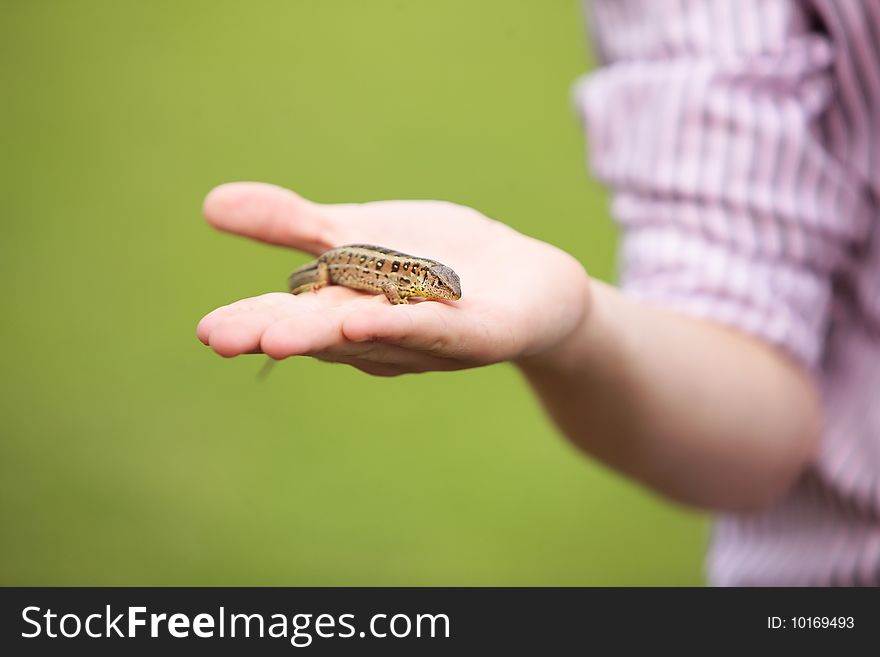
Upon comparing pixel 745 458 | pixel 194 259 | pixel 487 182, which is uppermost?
pixel 487 182

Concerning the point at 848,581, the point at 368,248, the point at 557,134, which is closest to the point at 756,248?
the point at 848,581

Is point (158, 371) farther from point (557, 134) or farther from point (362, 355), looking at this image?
point (362, 355)

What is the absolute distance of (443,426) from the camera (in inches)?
316

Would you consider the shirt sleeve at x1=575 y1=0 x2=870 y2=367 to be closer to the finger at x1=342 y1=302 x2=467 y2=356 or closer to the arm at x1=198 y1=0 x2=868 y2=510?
the arm at x1=198 y1=0 x2=868 y2=510

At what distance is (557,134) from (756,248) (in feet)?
23.7

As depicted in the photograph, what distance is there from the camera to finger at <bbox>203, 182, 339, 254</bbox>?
273 centimetres

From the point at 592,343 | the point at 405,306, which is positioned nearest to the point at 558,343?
the point at 592,343

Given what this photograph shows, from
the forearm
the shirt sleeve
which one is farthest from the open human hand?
the shirt sleeve

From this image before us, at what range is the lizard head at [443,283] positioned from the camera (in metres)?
2.53

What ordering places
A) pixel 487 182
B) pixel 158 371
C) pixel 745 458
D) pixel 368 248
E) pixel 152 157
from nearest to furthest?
pixel 368 248 → pixel 745 458 → pixel 158 371 → pixel 487 182 → pixel 152 157

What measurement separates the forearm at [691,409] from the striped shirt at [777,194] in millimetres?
97

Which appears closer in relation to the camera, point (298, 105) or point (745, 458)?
point (745, 458)

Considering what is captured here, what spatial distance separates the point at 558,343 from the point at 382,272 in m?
0.55

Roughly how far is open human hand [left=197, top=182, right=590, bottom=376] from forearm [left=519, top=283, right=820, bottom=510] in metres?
0.40
